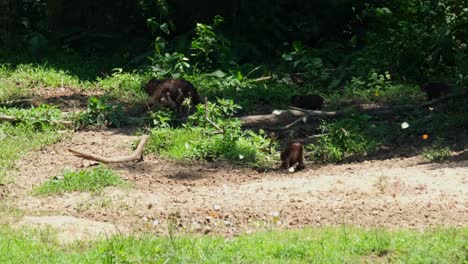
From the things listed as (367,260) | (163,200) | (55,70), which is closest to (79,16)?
(55,70)

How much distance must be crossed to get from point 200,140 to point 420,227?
3.89m

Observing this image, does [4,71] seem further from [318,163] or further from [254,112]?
[318,163]

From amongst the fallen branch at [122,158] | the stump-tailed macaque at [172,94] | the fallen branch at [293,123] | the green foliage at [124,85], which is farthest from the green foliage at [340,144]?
the green foliage at [124,85]

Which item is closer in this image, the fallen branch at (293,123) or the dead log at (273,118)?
the fallen branch at (293,123)

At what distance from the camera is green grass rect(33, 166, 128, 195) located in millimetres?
8281

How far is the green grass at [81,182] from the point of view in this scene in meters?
8.28

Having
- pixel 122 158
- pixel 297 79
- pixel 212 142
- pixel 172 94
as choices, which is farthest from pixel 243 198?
pixel 297 79

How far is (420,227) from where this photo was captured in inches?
272

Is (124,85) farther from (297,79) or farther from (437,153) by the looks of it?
(437,153)

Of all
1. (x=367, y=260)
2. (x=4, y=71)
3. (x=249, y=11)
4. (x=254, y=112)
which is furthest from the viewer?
(x=249, y=11)

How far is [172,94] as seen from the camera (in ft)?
38.3

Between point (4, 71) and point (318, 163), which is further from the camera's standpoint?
point (4, 71)

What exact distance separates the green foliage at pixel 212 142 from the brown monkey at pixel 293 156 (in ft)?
1.06

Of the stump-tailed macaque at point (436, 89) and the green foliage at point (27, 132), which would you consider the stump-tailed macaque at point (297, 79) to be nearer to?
the stump-tailed macaque at point (436, 89)
